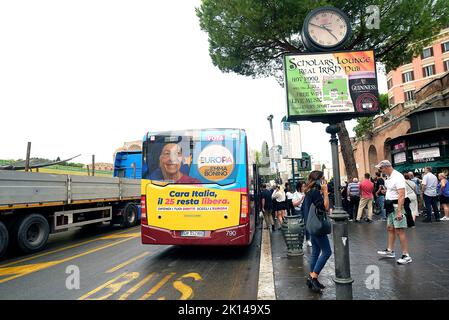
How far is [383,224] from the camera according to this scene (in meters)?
11.6

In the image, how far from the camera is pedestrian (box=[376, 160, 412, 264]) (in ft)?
19.3

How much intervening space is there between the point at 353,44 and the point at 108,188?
12.7 meters

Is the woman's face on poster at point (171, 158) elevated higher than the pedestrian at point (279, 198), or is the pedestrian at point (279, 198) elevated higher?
the woman's face on poster at point (171, 158)

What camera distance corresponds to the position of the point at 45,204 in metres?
8.75

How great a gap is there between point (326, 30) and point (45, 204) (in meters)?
8.18

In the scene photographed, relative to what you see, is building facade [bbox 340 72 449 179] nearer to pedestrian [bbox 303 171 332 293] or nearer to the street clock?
pedestrian [bbox 303 171 332 293]

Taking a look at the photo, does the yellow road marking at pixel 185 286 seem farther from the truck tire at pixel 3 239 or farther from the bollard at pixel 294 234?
the truck tire at pixel 3 239

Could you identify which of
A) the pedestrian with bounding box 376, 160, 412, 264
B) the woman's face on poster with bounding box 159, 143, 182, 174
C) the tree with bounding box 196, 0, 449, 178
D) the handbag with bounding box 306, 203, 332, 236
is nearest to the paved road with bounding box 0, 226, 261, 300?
the handbag with bounding box 306, 203, 332, 236

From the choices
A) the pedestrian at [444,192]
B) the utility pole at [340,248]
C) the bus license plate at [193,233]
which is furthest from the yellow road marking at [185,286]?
the pedestrian at [444,192]

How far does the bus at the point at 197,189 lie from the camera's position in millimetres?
6723

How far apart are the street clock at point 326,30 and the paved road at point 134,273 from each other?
12.1ft

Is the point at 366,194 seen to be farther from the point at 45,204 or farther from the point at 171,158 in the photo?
the point at 45,204

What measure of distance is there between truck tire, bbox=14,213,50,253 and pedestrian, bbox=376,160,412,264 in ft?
27.9
